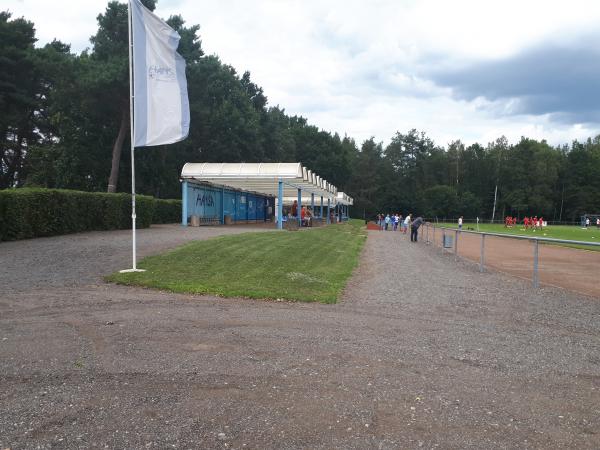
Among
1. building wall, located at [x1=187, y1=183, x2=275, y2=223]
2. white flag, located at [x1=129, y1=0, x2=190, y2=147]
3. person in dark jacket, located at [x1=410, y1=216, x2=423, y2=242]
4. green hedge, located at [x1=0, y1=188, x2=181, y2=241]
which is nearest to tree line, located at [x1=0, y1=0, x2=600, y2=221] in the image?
building wall, located at [x1=187, y1=183, x2=275, y2=223]

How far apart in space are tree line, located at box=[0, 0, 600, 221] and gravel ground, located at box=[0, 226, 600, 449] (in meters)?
32.0

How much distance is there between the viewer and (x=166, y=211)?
32.2 meters

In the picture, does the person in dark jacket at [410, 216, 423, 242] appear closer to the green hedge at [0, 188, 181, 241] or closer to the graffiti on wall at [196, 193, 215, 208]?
the graffiti on wall at [196, 193, 215, 208]

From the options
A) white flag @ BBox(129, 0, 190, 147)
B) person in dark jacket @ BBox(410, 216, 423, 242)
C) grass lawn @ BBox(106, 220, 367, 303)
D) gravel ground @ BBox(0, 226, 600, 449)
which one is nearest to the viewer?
gravel ground @ BBox(0, 226, 600, 449)

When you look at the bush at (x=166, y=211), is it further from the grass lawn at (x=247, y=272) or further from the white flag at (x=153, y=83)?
the white flag at (x=153, y=83)

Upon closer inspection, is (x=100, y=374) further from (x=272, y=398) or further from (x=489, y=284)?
(x=489, y=284)

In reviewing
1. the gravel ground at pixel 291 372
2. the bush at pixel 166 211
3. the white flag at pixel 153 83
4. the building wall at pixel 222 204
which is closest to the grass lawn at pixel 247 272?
the gravel ground at pixel 291 372

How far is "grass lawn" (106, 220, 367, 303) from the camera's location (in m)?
8.47

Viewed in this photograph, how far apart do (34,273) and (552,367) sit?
9.44m

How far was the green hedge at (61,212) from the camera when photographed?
1450cm

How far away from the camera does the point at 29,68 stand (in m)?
38.2

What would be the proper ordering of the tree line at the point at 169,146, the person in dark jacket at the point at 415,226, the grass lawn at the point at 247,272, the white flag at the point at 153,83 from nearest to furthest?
the grass lawn at the point at 247,272 → the white flag at the point at 153,83 → the person in dark jacket at the point at 415,226 → the tree line at the point at 169,146

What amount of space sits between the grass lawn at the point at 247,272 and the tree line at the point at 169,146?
26.5 meters

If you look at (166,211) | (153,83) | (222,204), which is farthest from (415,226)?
(153,83)
